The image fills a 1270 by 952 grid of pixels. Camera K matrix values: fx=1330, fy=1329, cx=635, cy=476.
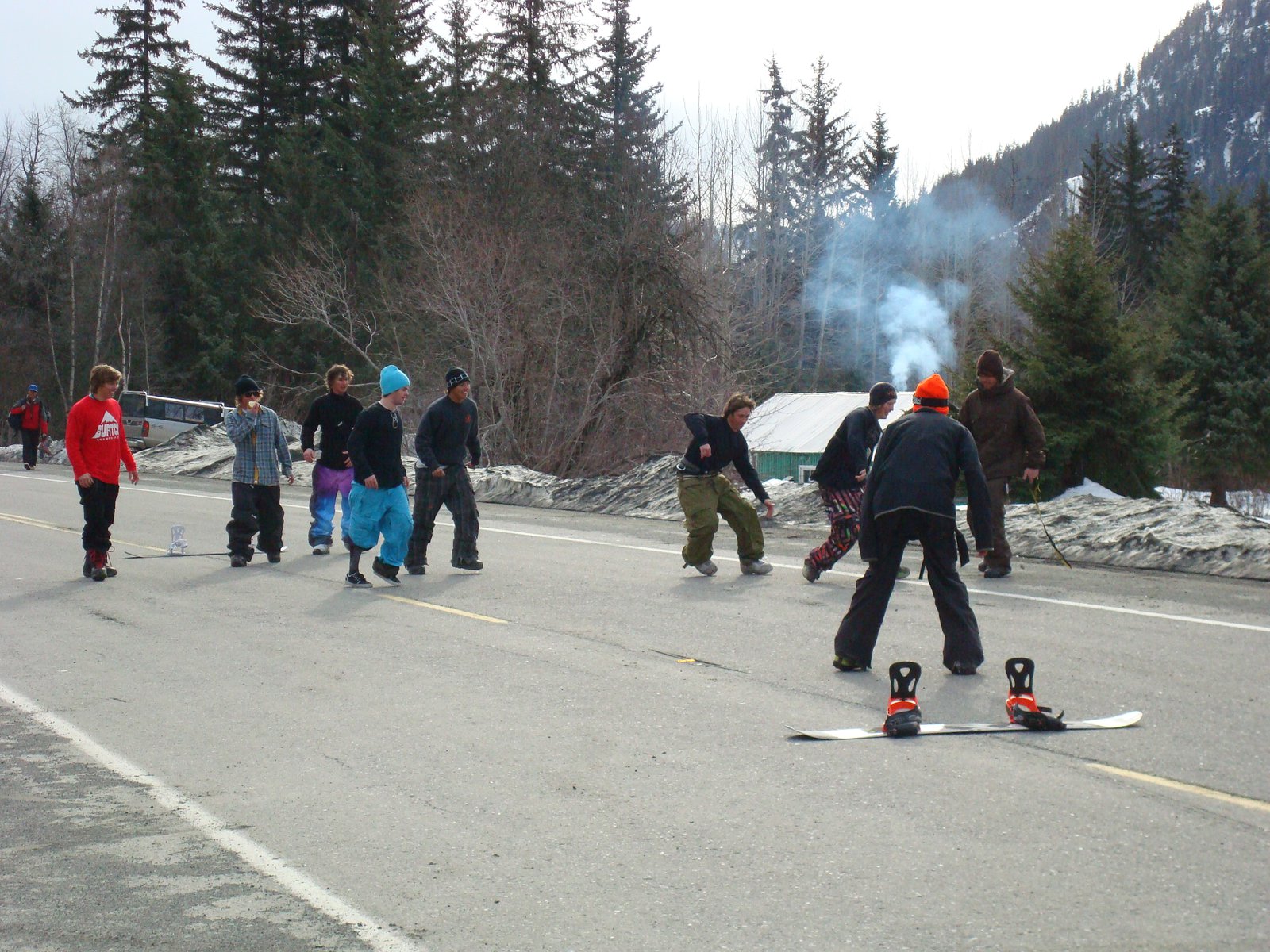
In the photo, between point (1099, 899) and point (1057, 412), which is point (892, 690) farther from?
point (1057, 412)

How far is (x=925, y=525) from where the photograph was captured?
777 cm

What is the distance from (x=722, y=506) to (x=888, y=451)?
4814 millimetres

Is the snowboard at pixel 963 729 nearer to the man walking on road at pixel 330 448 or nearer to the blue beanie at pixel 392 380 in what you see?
the blue beanie at pixel 392 380

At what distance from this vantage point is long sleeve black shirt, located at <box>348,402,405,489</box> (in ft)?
39.3

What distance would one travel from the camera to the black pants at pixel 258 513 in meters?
13.5

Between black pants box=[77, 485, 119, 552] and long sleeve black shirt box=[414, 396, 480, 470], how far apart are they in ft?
9.19

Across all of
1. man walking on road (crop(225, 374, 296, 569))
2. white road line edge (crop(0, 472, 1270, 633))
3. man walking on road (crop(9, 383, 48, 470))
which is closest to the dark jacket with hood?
white road line edge (crop(0, 472, 1270, 633))

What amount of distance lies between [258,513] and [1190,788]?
1038 centimetres

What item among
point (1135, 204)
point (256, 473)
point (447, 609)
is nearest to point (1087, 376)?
point (256, 473)

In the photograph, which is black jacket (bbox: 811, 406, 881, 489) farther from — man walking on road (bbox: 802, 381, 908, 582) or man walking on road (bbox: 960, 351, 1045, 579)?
man walking on road (bbox: 960, 351, 1045, 579)

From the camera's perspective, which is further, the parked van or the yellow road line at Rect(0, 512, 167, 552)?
the parked van

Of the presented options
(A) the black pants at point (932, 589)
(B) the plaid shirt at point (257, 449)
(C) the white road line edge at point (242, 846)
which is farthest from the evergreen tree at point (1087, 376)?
(C) the white road line edge at point (242, 846)

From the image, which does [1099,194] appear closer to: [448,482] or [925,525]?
[448,482]

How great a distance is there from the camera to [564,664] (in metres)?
8.15
